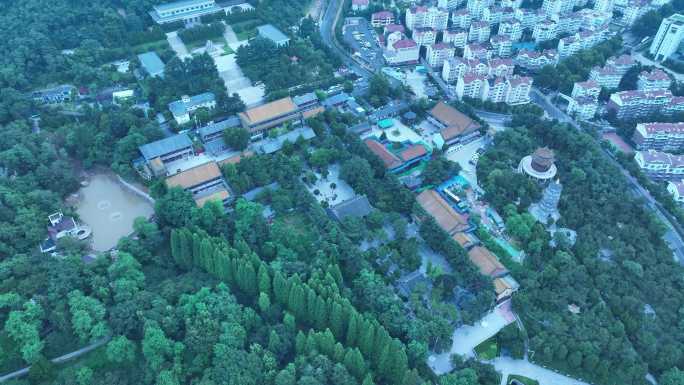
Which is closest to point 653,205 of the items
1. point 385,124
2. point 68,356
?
point 385,124

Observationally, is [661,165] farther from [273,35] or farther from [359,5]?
[359,5]

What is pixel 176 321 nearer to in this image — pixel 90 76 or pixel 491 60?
pixel 90 76

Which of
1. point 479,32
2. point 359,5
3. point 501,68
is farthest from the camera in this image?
point 359,5

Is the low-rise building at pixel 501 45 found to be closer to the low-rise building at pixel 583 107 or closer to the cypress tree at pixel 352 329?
the low-rise building at pixel 583 107

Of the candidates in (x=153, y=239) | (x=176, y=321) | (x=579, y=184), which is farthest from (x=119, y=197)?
(x=579, y=184)

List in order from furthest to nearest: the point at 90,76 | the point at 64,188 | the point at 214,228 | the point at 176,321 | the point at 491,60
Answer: the point at 491,60 < the point at 90,76 < the point at 64,188 < the point at 214,228 < the point at 176,321

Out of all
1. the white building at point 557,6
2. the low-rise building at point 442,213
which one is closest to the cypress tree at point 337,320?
the low-rise building at point 442,213
